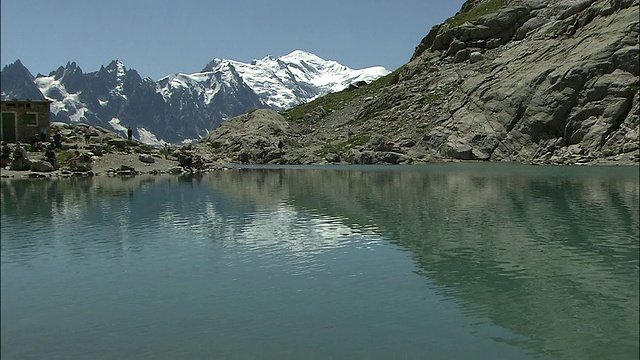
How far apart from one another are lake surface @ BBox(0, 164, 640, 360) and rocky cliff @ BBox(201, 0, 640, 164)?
206 ft

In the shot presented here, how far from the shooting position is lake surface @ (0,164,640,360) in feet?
53.4

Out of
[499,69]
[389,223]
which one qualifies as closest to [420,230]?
[389,223]

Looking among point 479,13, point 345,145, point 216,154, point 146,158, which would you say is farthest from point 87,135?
point 479,13

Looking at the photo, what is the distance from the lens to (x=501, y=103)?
12038 cm

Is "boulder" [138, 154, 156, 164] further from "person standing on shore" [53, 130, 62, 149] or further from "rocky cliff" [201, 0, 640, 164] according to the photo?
"rocky cliff" [201, 0, 640, 164]

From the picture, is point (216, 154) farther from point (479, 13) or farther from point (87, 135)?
point (479, 13)

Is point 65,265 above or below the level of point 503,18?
below

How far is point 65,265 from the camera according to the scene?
2561cm

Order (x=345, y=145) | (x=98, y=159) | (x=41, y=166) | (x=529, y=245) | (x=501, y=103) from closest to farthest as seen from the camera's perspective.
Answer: (x=529, y=245), (x=41, y=166), (x=98, y=159), (x=501, y=103), (x=345, y=145)

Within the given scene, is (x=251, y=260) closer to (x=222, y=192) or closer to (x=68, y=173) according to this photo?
(x=222, y=192)

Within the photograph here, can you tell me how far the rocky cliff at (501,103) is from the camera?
99.9 m

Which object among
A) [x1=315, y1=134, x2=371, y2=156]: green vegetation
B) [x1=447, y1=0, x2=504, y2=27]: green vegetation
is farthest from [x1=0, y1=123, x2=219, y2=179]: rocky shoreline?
[x1=447, y1=0, x2=504, y2=27]: green vegetation

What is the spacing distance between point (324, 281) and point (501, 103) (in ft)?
355

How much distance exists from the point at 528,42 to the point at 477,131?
1410 inches
